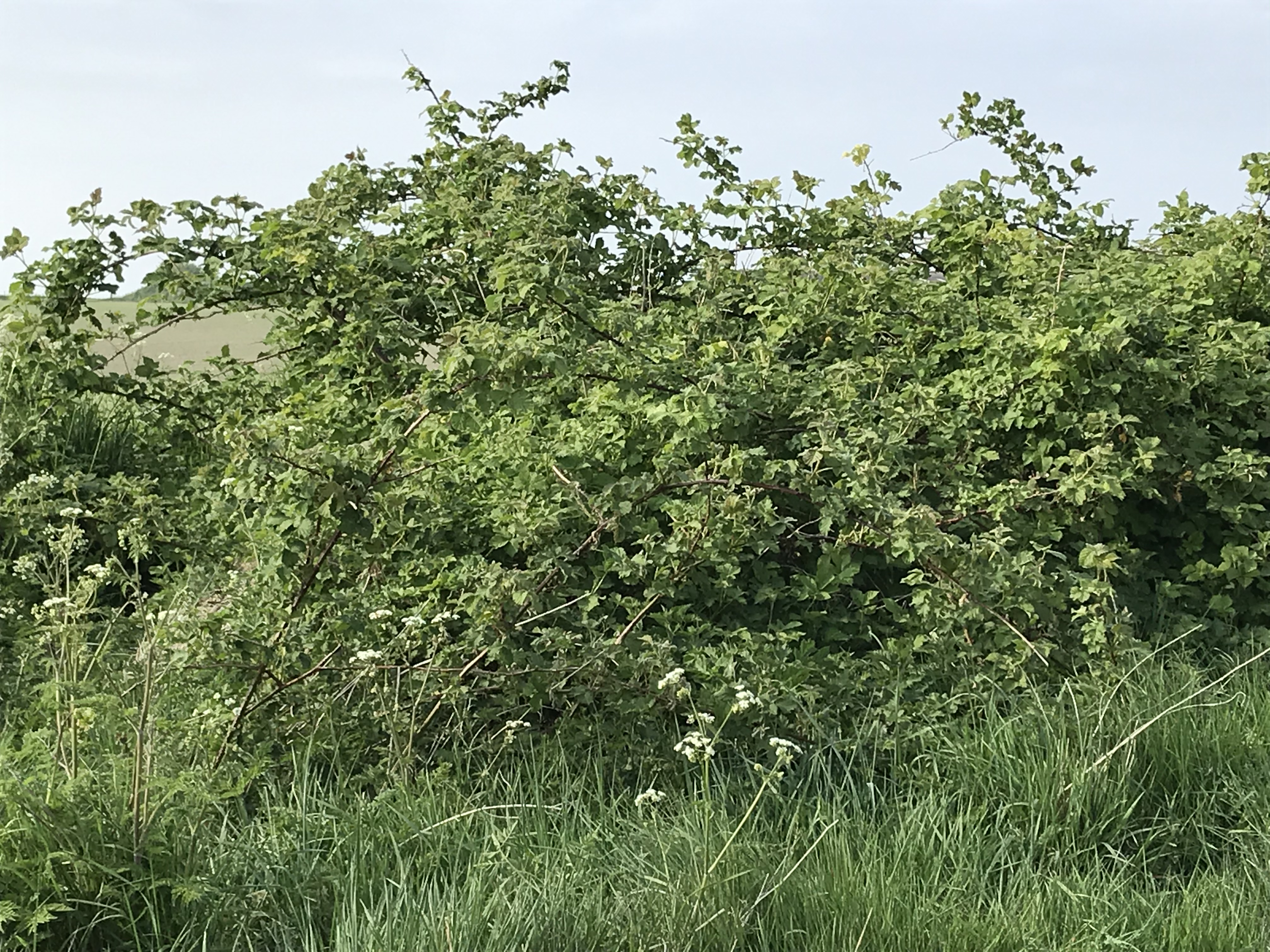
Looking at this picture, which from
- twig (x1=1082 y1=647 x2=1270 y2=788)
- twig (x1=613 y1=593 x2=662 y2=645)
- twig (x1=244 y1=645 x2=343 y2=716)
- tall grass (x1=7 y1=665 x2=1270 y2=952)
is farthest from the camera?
twig (x1=613 y1=593 x2=662 y2=645)

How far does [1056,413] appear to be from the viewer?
496 cm

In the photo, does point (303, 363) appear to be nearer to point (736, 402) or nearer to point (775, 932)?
point (736, 402)

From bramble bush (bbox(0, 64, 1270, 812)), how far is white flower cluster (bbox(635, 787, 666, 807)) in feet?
1.30

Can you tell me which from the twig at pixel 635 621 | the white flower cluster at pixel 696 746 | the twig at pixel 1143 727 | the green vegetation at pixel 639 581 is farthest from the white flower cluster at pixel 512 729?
the twig at pixel 1143 727

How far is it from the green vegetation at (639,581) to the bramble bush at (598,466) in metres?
0.02

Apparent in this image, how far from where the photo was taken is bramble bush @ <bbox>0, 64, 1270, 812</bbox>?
151 inches

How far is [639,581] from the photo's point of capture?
14.4 ft

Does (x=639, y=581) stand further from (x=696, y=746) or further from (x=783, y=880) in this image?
(x=783, y=880)

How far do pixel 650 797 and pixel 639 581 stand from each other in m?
1.15

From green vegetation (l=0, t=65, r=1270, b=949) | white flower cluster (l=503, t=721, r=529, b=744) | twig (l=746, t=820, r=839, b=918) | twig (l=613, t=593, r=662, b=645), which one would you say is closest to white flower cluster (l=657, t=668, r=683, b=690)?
green vegetation (l=0, t=65, r=1270, b=949)

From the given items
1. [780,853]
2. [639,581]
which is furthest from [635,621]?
[780,853]

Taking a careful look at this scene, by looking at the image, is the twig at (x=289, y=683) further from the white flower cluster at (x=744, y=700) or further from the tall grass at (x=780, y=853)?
the white flower cluster at (x=744, y=700)

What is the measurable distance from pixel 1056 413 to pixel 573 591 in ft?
6.77

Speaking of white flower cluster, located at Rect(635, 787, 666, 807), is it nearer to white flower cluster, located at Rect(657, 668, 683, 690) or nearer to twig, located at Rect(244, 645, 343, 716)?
white flower cluster, located at Rect(657, 668, 683, 690)
